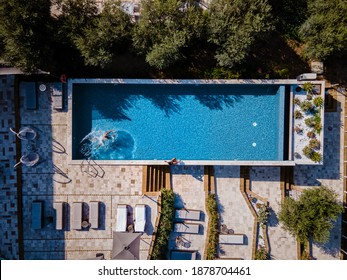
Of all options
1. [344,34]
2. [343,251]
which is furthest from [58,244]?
[344,34]

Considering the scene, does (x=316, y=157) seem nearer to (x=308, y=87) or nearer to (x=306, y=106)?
(x=306, y=106)

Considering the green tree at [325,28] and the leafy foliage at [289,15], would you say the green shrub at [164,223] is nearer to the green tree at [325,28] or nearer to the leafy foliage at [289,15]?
the green tree at [325,28]

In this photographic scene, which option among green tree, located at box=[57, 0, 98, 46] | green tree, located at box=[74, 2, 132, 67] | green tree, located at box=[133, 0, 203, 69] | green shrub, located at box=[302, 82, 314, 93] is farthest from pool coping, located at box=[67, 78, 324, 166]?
green tree, located at box=[57, 0, 98, 46]

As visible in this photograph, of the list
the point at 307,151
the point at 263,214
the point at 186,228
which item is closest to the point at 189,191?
the point at 186,228

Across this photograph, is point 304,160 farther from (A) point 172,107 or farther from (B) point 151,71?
(B) point 151,71

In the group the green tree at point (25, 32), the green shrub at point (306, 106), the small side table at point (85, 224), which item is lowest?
the small side table at point (85, 224)

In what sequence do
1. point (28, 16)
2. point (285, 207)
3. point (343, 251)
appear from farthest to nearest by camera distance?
point (343, 251)
point (285, 207)
point (28, 16)

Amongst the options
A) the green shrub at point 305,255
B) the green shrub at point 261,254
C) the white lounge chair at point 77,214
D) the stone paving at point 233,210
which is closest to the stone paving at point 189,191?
the stone paving at point 233,210
